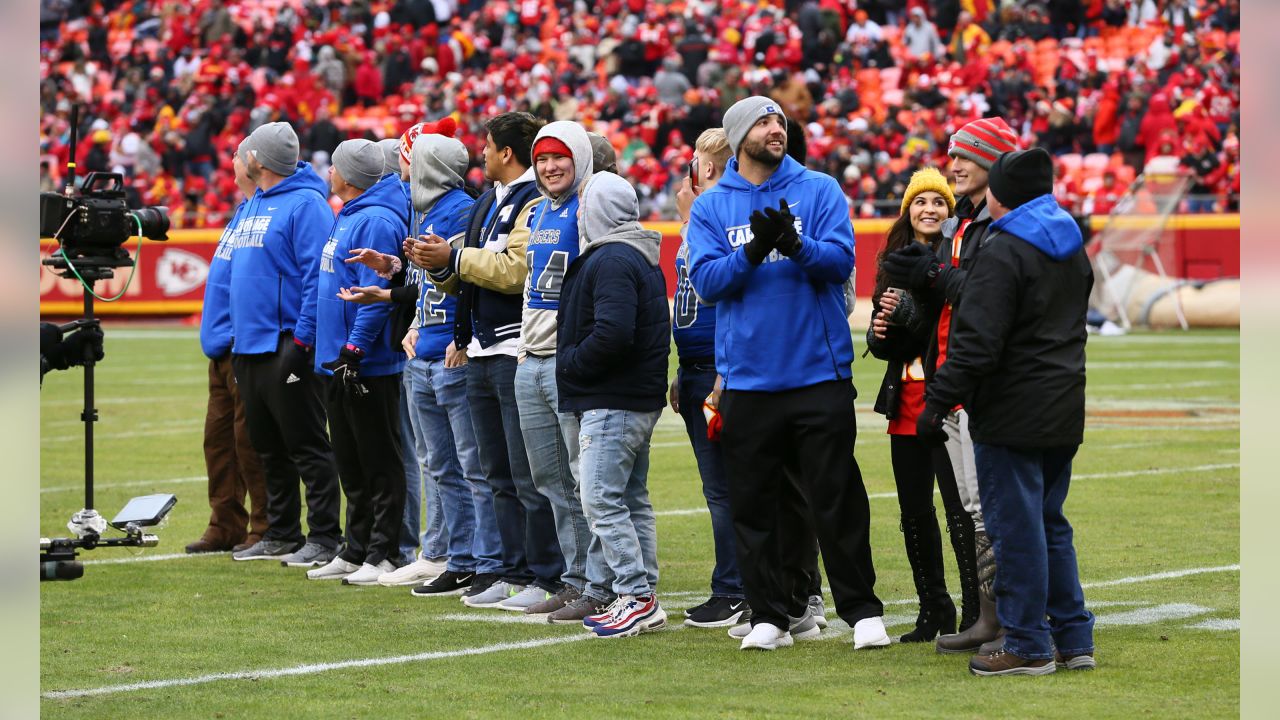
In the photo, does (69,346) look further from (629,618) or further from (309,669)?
(629,618)

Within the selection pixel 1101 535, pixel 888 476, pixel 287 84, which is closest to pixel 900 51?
pixel 287 84

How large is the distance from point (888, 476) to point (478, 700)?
653 centimetres

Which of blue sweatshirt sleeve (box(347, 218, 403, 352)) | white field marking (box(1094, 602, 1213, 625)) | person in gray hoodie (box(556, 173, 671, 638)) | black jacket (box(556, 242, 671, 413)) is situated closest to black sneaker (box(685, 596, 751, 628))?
person in gray hoodie (box(556, 173, 671, 638))

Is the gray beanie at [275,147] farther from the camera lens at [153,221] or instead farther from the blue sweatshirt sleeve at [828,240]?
the blue sweatshirt sleeve at [828,240]

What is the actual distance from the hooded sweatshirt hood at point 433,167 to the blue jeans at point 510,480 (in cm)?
99

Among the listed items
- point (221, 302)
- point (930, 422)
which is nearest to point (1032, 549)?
point (930, 422)

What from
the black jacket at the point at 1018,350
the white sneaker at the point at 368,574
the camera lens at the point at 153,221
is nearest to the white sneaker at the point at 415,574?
the white sneaker at the point at 368,574

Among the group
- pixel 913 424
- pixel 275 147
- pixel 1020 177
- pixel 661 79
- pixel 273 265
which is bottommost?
pixel 913 424

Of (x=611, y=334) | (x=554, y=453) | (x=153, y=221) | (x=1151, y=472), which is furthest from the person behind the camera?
(x=1151, y=472)

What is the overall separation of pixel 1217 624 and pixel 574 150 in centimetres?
321

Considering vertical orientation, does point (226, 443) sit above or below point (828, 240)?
below

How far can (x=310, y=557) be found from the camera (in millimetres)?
9070

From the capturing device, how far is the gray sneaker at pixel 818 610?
7.04 metres
